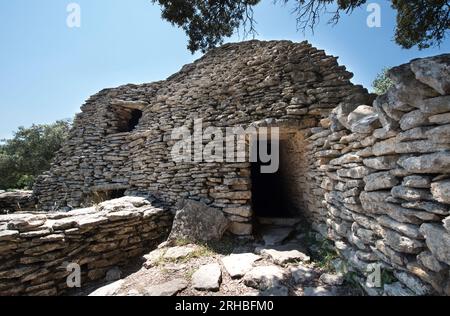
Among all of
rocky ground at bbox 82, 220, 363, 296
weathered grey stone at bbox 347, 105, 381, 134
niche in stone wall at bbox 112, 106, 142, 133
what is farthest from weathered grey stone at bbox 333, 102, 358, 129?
niche in stone wall at bbox 112, 106, 142, 133

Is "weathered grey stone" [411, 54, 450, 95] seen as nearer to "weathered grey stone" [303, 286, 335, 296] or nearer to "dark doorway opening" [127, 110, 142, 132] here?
"weathered grey stone" [303, 286, 335, 296]

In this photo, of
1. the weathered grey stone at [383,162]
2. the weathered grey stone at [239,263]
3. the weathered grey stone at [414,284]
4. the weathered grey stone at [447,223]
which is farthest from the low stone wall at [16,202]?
the weathered grey stone at [447,223]

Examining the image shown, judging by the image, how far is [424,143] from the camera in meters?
1.60

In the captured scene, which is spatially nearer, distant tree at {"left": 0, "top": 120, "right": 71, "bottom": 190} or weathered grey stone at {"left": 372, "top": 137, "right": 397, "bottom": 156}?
weathered grey stone at {"left": 372, "top": 137, "right": 397, "bottom": 156}

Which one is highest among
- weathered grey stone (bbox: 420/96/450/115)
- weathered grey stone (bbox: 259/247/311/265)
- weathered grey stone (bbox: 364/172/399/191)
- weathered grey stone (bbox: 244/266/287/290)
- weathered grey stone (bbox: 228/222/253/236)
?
weathered grey stone (bbox: 420/96/450/115)

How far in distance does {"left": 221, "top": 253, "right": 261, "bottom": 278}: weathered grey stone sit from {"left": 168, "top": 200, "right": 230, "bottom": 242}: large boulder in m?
0.73

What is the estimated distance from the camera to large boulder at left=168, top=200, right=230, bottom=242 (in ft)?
13.3

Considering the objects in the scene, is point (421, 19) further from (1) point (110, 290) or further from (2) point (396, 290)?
(1) point (110, 290)

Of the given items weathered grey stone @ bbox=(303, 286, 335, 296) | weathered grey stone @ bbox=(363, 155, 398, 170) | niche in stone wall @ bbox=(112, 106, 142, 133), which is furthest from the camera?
niche in stone wall @ bbox=(112, 106, 142, 133)

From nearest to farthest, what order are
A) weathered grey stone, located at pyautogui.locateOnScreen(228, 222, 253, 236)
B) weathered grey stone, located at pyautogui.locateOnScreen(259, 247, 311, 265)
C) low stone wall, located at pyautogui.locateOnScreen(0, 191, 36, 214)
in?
1. weathered grey stone, located at pyautogui.locateOnScreen(259, 247, 311, 265)
2. weathered grey stone, located at pyautogui.locateOnScreen(228, 222, 253, 236)
3. low stone wall, located at pyautogui.locateOnScreen(0, 191, 36, 214)

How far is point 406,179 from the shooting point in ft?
5.77

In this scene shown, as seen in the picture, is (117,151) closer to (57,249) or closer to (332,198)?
(57,249)

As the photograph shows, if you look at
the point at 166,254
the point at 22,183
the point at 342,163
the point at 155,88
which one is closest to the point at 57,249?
the point at 166,254

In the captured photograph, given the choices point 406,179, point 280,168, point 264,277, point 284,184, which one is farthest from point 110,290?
point 280,168
